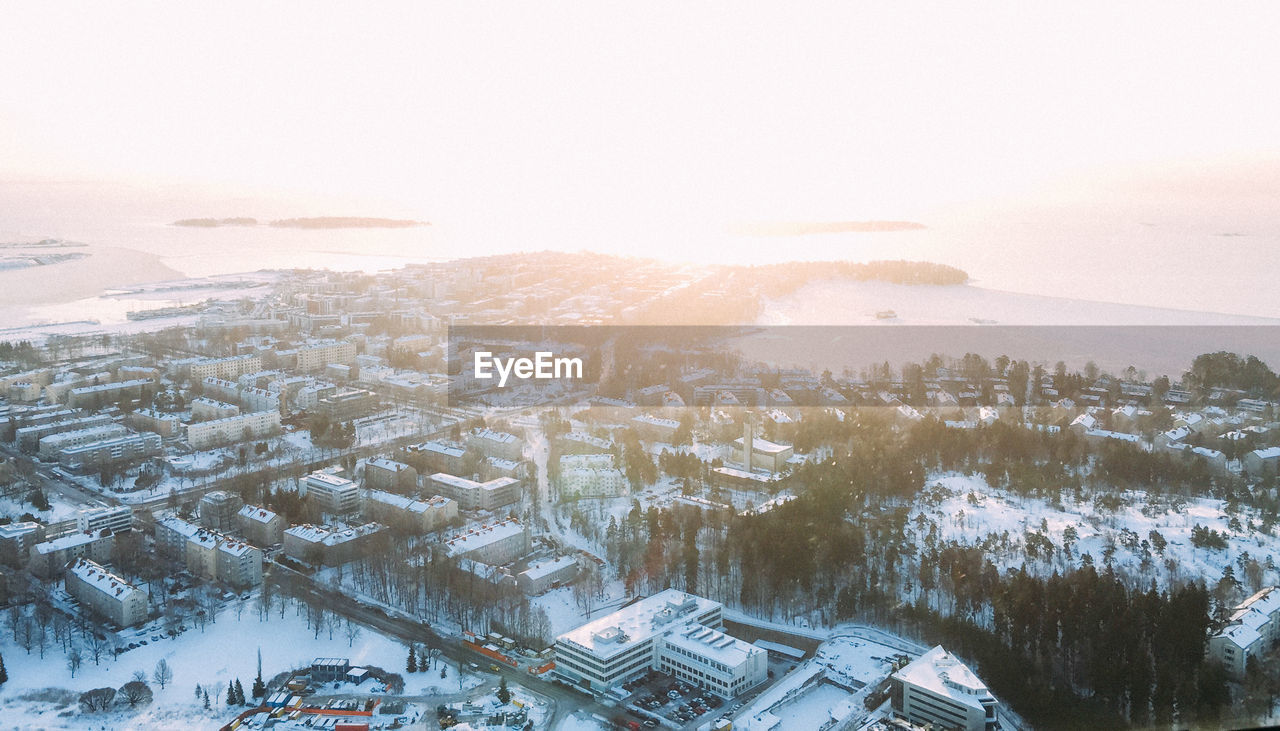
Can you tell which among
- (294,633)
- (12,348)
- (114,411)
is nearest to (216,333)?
(12,348)

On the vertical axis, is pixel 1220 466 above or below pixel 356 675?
above

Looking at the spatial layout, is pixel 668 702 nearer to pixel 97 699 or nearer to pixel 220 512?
pixel 97 699

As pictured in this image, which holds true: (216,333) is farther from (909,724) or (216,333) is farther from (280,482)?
(909,724)

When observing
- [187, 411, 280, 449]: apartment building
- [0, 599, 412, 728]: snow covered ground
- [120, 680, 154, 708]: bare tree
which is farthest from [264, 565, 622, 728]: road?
[187, 411, 280, 449]: apartment building

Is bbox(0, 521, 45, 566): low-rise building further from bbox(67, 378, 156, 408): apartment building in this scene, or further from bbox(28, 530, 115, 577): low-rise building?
bbox(67, 378, 156, 408): apartment building

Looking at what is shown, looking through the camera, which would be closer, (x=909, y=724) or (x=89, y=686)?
(x=909, y=724)

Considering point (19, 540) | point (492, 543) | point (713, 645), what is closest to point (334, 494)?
point (492, 543)

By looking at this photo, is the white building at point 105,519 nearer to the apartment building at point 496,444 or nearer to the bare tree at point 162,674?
the bare tree at point 162,674

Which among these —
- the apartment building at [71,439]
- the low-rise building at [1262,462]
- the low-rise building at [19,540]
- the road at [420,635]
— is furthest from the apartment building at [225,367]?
the low-rise building at [1262,462]
